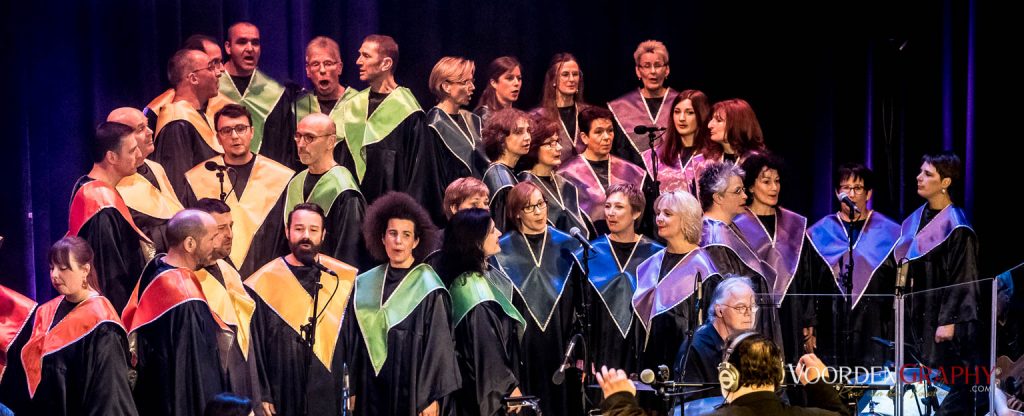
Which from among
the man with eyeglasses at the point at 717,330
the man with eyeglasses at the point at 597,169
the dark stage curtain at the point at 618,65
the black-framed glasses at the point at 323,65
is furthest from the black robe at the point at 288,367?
the man with eyeglasses at the point at 717,330

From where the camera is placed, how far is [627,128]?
28.1 ft

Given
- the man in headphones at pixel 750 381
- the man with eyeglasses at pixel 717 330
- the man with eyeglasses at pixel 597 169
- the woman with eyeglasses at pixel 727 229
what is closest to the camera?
the man in headphones at pixel 750 381

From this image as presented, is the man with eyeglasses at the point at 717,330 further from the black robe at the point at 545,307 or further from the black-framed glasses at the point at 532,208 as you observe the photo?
the black-framed glasses at the point at 532,208

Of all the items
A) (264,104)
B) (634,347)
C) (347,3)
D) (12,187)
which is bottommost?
(634,347)

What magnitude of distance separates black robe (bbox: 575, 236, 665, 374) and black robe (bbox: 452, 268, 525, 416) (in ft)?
1.99

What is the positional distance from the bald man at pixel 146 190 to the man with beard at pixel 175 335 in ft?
0.71

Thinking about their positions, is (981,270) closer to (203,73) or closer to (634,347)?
(634,347)

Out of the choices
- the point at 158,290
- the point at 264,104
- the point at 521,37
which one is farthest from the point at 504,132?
the point at 158,290

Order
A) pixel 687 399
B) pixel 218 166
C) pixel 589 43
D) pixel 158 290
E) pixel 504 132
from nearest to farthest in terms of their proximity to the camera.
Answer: pixel 687 399, pixel 158 290, pixel 218 166, pixel 504 132, pixel 589 43

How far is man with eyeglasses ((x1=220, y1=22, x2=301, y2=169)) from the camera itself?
7859mm

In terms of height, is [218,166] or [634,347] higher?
[218,166]

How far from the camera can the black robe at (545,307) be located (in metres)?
7.81

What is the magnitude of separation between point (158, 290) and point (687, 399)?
312 centimetres

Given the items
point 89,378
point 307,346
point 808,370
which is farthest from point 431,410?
point 808,370
